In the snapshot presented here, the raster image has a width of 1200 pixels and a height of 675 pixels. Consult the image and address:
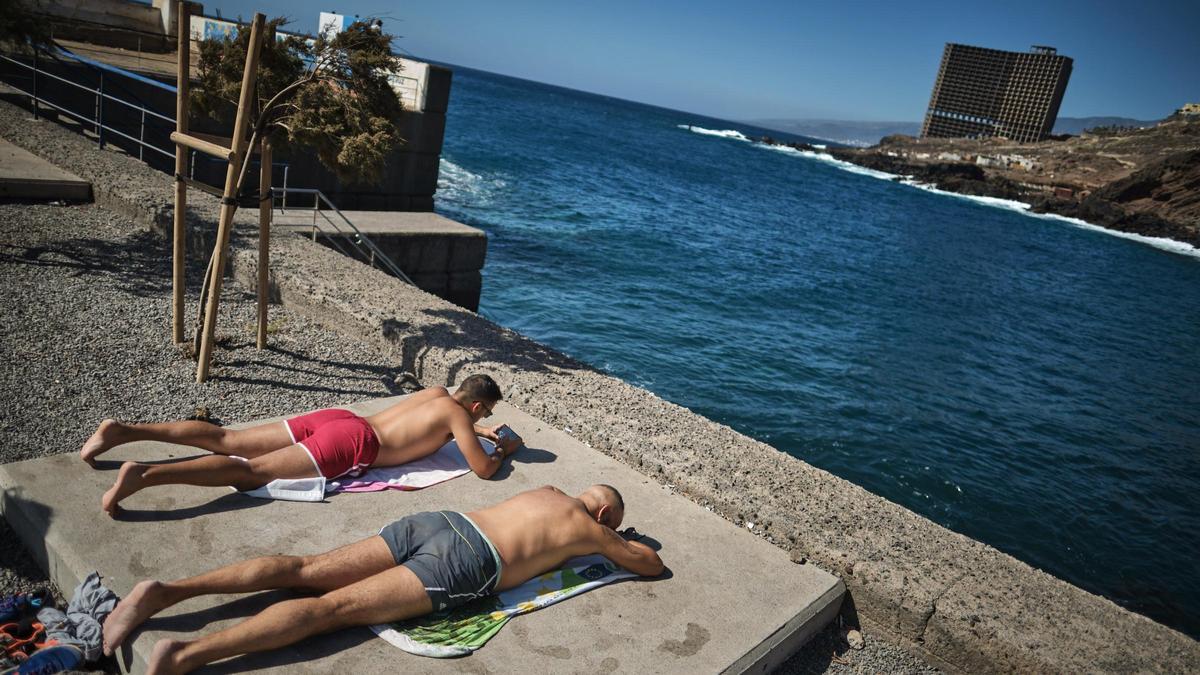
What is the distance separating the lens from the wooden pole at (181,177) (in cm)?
554

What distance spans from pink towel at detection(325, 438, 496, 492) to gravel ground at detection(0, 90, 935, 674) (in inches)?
59.9

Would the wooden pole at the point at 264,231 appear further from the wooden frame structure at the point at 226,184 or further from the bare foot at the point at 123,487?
the bare foot at the point at 123,487

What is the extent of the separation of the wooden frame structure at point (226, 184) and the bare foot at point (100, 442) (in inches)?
73.8

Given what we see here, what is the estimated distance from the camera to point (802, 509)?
4.87 m

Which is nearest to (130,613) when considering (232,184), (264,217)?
(232,184)

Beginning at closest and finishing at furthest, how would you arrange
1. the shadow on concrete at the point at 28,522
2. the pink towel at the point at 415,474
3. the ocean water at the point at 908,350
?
the shadow on concrete at the point at 28,522 → the pink towel at the point at 415,474 → the ocean water at the point at 908,350

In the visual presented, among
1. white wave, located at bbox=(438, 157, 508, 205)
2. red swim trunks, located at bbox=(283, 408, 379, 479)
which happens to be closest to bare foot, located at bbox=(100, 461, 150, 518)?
red swim trunks, located at bbox=(283, 408, 379, 479)

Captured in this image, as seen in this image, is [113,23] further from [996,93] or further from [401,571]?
[996,93]

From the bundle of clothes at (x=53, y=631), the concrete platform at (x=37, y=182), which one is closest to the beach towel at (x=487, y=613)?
the bundle of clothes at (x=53, y=631)

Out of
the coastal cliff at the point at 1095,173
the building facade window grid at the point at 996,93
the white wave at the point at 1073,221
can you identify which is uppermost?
the building facade window grid at the point at 996,93

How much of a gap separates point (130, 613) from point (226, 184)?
3.51 meters

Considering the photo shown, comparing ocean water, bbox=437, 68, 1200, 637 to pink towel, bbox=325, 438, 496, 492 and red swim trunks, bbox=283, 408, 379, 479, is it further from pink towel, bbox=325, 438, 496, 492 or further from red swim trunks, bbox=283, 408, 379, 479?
red swim trunks, bbox=283, 408, 379, 479

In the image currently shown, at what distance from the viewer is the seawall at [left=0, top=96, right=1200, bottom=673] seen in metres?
→ 4.04

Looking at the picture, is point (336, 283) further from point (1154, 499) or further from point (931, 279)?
point (931, 279)
